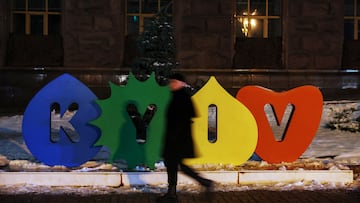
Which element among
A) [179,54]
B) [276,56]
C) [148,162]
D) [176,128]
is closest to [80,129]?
[148,162]

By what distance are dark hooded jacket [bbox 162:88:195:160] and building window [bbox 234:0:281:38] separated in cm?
1518

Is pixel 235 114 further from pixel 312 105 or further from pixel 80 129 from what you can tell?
pixel 80 129

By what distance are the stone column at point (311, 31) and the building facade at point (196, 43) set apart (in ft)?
0.13

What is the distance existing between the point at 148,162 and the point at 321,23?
14.4 metres

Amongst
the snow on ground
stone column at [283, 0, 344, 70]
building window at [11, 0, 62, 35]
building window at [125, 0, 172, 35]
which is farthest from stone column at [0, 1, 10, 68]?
stone column at [283, 0, 344, 70]

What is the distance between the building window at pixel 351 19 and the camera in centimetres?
2292

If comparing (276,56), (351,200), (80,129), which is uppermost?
(276,56)

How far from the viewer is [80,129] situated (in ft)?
30.4

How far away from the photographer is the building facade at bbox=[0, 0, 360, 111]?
21.1 meters

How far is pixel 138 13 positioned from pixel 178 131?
15327 mm

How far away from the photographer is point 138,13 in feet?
72.5

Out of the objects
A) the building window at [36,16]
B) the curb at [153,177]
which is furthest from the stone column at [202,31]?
the curb at [153,177]

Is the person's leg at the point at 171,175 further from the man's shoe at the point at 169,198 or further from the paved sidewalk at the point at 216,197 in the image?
the paved sidewalk at the point at 216,197

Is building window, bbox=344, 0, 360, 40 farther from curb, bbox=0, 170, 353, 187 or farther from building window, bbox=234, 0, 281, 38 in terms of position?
curb, bbox=0, 170, 353, 187
